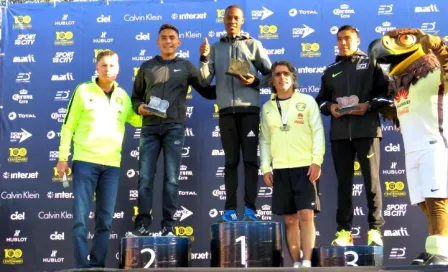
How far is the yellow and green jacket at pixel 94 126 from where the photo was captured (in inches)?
172

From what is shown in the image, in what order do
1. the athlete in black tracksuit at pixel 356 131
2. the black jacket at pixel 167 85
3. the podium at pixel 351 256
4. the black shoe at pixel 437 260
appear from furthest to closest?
the black jacket at pixel 167 85
the athlete in black tracksuit at pixel 356 131
the podium at pixel 351 256
the black shoe at pixel 437 260

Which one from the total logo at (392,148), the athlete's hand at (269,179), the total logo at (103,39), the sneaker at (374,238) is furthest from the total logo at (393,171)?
the total logo at (103,39)

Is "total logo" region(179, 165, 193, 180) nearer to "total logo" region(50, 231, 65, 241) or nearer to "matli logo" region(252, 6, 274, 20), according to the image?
"total logo" region(50, 231, 65, 241)

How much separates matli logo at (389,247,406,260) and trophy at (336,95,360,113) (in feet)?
5.58

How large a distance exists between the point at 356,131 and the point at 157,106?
161cm

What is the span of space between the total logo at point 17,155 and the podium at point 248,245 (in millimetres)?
2754

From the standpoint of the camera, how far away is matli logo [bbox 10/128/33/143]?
573 cm

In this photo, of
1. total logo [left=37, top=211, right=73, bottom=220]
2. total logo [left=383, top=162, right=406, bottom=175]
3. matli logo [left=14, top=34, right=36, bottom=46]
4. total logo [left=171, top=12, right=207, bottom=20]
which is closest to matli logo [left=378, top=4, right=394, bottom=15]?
total logo [left=383, top=162, right=406, bottom=175]

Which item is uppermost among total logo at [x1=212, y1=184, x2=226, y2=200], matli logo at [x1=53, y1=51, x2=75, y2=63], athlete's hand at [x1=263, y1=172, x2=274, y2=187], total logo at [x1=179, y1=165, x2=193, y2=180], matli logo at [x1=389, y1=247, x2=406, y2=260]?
matli logo at [x1=53, y1=51, x2=75, y2=63]

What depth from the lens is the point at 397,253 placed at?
5270mm

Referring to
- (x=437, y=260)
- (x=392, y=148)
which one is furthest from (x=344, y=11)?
(x=437, y=260)

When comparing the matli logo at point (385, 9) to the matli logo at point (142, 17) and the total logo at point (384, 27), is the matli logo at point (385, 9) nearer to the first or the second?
the total logo at point (384, 27)

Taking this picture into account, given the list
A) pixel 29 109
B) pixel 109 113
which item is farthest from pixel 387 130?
pixel 29 109

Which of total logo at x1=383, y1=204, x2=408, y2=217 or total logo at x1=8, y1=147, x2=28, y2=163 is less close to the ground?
total logo at x1=8, y1=147, x2=28, y2=163
